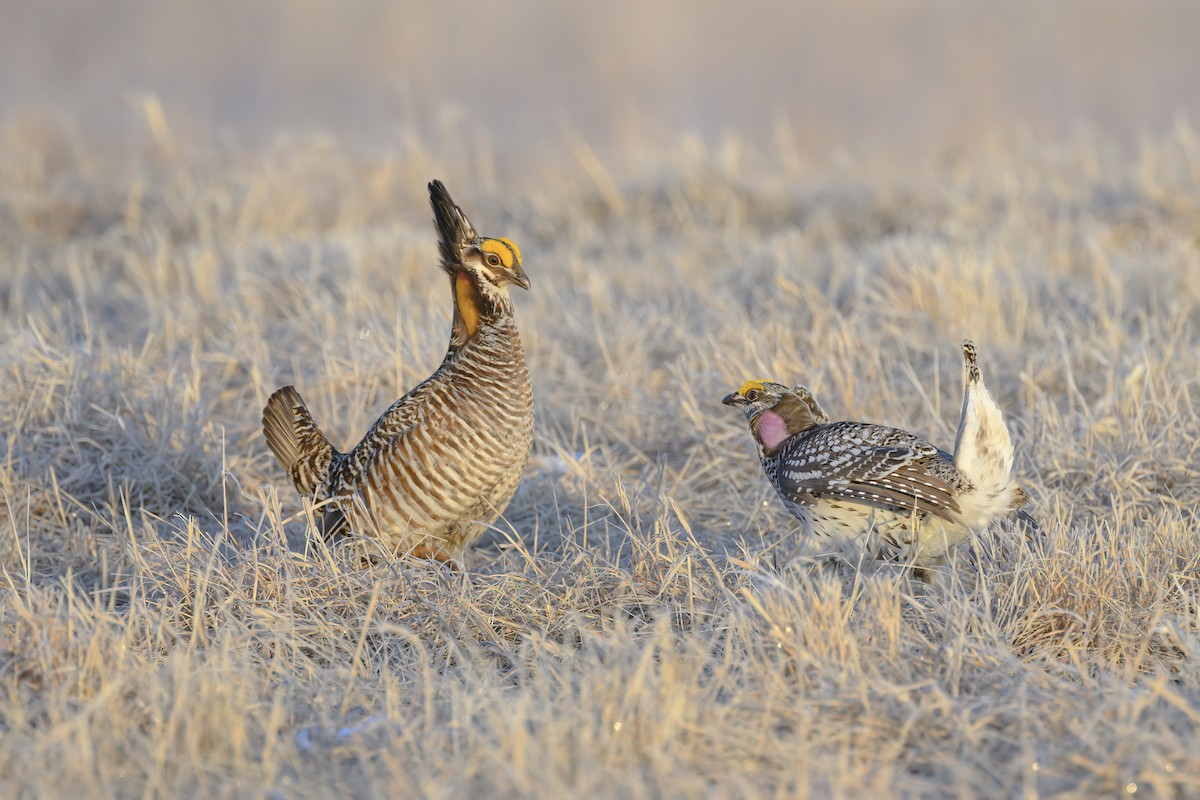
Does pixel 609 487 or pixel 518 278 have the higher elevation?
pixel 518 278

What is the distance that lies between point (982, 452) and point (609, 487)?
1271mm

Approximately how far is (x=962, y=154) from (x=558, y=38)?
7567 millimetres

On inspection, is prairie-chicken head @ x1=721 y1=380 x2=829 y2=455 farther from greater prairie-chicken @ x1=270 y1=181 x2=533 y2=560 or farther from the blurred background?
the blurred background

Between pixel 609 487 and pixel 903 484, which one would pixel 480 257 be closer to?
pixel 609 487

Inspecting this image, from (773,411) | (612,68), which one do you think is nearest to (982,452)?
(773,411)

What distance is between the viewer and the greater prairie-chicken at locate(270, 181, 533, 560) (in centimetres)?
352

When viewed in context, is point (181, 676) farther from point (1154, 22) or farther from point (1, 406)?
point (1154, 22)

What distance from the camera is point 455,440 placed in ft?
11.5

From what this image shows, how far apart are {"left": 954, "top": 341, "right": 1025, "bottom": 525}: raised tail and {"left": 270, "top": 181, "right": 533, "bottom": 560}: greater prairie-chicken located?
1136mm

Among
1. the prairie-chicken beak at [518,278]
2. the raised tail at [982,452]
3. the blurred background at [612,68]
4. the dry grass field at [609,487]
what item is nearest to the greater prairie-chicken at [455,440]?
the prairie-chicken beak at [518,278]

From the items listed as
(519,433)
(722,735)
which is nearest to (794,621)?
(722,735)

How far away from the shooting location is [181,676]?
8.04ft

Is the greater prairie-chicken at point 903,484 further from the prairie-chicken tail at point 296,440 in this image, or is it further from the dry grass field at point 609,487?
the prairie-chicken tail at point 296,440

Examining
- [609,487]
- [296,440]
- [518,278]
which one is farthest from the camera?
[609,487]
